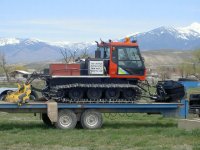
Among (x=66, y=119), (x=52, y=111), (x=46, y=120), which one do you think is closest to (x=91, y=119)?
(x=66, y=119)

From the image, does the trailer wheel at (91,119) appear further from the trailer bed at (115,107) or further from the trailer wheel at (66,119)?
the trailer wheel at (66,119)

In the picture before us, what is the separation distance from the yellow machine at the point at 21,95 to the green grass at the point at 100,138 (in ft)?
3.24

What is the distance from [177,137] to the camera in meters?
16.2

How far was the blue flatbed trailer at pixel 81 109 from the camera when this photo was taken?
59.1ft

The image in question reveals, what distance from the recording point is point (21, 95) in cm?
1805

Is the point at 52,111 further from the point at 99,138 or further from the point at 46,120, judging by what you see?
the point at 99,138

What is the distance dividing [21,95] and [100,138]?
3.60 meters

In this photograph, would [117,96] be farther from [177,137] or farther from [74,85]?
[177,137]

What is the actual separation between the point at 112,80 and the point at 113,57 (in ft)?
2.76

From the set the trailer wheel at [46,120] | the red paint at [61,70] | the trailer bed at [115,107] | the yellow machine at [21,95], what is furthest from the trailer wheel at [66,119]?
the trailer wheel at [46,120]

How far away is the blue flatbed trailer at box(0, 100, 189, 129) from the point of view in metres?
18.0

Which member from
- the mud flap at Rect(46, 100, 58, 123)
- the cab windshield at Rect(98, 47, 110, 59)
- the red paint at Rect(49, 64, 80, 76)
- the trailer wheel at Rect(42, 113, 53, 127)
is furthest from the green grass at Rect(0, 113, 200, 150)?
the cab windshield at Rect(98, 47, 110, 59)

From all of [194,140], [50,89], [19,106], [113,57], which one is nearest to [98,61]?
[113,57]

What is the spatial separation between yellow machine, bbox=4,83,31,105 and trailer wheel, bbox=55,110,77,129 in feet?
4.25
